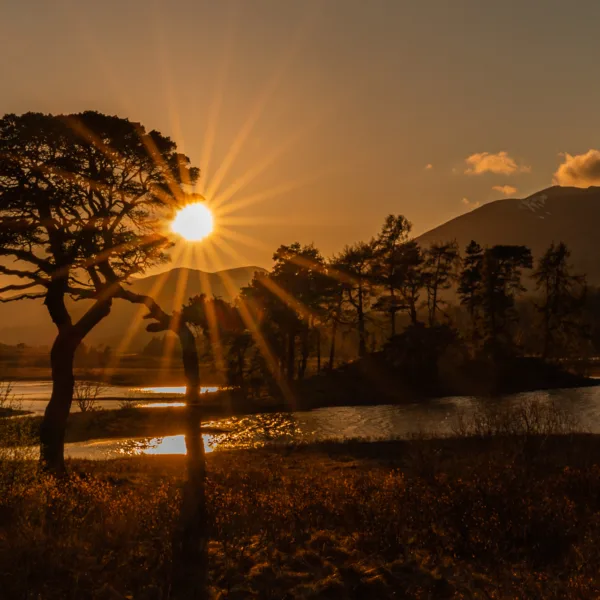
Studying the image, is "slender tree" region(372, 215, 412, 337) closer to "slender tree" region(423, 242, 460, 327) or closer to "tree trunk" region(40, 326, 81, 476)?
"slender tree" region(423, 242, 460, 327)

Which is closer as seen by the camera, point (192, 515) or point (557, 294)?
point (192, 515)

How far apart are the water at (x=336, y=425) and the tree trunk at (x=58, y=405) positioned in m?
15.3

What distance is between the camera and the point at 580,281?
73.9 meters

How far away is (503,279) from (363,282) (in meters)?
19.0

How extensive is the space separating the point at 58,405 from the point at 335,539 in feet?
36.9

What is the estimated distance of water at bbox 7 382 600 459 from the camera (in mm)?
36219

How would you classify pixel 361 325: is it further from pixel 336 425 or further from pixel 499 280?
pixel 336 425

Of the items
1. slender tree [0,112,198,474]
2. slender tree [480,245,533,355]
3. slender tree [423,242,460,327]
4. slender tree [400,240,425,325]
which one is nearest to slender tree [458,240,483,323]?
slender tree [480,245,533,355]

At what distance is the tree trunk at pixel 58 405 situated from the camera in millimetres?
18188

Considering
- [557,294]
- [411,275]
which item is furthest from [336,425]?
[557,294]

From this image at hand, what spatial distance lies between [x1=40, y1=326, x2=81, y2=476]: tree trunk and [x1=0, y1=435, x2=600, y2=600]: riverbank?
3.25 m

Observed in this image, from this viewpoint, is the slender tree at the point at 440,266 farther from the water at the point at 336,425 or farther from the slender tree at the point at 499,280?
the water at the point at 336,425

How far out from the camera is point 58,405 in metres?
18.5

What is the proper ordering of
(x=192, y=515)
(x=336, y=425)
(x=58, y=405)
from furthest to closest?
(x=336, y=425), (x=58, y=405), (x=192, y=515)
